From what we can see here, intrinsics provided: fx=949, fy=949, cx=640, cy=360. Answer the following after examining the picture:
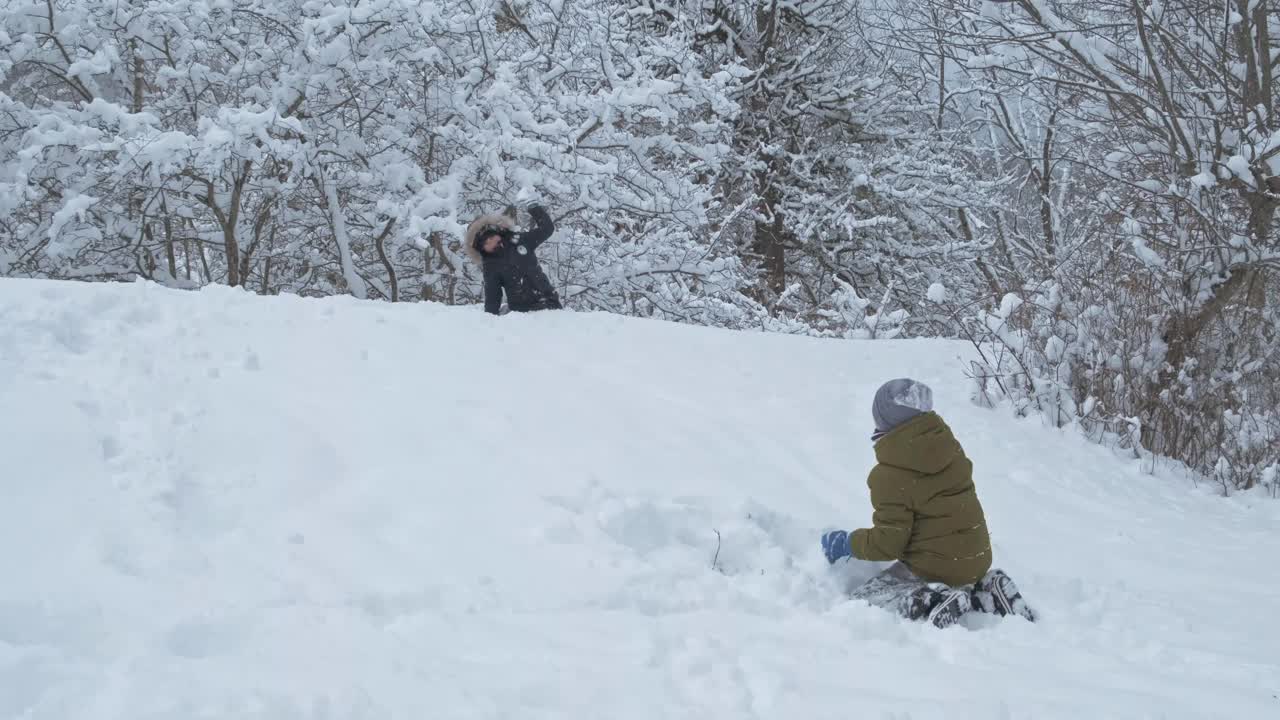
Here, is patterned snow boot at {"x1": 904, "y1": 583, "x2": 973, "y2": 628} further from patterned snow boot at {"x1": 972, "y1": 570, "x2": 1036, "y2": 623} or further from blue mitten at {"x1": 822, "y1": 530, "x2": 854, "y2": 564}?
blue mitten at {"x1": 822, "y1": 530, "x2": 854, "y2": 564}

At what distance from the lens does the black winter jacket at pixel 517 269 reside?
7398 millimetres

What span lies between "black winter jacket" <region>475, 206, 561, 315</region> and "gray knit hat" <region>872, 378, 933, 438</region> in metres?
4.22

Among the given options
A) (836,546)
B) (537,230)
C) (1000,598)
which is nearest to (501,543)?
(836,546)

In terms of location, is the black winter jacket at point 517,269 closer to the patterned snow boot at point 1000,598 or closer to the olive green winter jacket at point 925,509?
the olive green winter jacket at point 925,509

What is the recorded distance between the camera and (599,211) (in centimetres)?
969

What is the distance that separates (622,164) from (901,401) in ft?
21.2

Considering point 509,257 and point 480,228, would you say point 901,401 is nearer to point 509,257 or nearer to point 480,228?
point 509,257

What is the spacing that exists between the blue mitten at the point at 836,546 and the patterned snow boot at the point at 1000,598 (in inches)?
20.3

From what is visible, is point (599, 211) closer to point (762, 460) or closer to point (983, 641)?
point (762, 460)

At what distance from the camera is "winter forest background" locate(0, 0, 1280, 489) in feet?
21.9

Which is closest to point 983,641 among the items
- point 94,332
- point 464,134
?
point 94,332

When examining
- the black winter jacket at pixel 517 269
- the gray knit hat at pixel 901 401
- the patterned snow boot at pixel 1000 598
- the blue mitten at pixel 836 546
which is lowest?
the patterned snow boot at pixel 1000 598

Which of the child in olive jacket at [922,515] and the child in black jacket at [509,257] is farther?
the child in black jacket at [509,257]

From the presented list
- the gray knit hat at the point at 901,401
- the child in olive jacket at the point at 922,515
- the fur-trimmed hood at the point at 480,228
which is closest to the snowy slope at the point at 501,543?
the child in olive jacket at the point at 922,515
